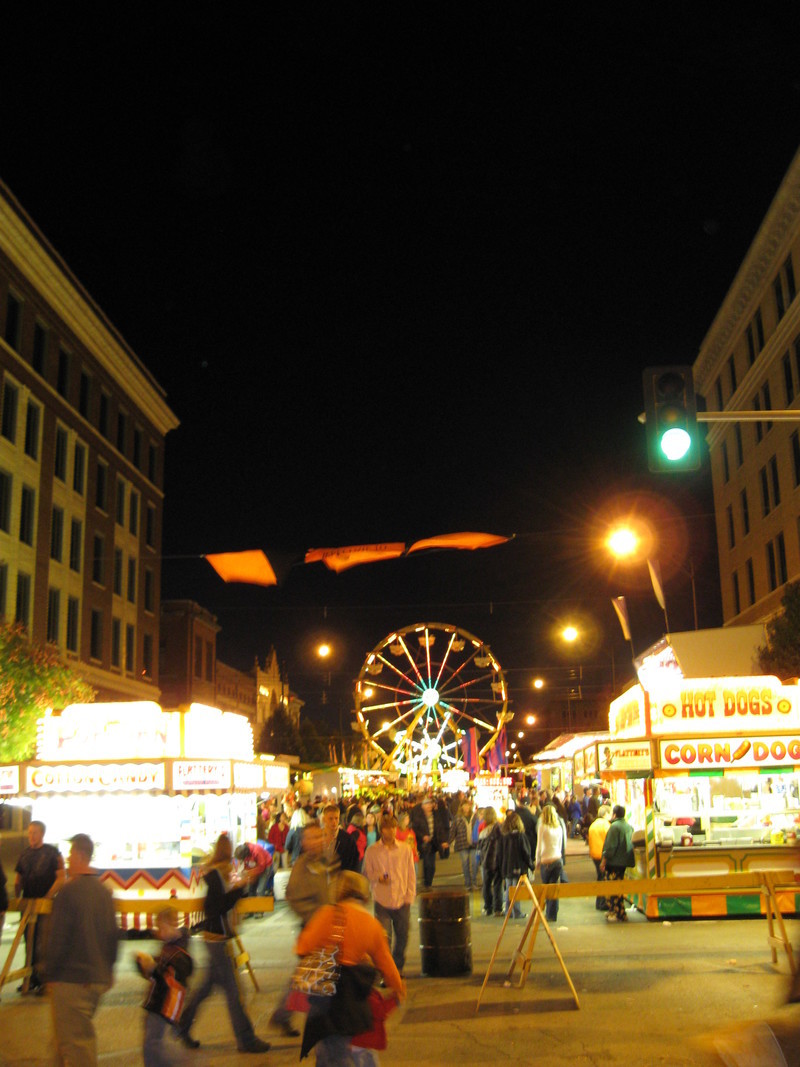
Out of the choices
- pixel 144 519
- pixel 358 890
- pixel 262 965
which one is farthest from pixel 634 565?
pixel 358 890

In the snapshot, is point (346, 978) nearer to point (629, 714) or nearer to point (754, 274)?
point (629, 714)

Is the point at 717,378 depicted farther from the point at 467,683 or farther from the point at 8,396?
the point at 8,396

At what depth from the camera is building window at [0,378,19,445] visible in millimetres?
36375

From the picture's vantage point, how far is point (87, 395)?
144 feet

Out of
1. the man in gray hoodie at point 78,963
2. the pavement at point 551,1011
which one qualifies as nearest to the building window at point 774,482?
the pavement at point 551,1011

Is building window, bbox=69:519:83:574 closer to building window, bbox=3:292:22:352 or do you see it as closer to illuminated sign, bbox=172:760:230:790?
building window, bbox=3:292:22:352

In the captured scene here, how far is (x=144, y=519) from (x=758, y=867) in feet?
126

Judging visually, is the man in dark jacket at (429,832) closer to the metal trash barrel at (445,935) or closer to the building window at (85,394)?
the metal trash barrel at (445,935)

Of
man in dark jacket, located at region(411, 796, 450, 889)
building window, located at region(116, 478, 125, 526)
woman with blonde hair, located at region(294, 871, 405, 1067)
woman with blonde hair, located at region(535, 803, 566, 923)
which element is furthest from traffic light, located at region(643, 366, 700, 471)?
building window, located at region(116, 478, 125, 526)

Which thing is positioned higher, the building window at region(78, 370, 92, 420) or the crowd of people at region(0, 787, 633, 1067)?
the building window at region(78, 370, 92, 420)

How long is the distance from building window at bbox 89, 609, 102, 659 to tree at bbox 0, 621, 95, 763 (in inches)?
571

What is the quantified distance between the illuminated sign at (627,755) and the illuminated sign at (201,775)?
260 inches

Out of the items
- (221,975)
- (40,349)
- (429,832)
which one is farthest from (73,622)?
(221,975)

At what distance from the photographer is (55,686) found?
2934 cm
